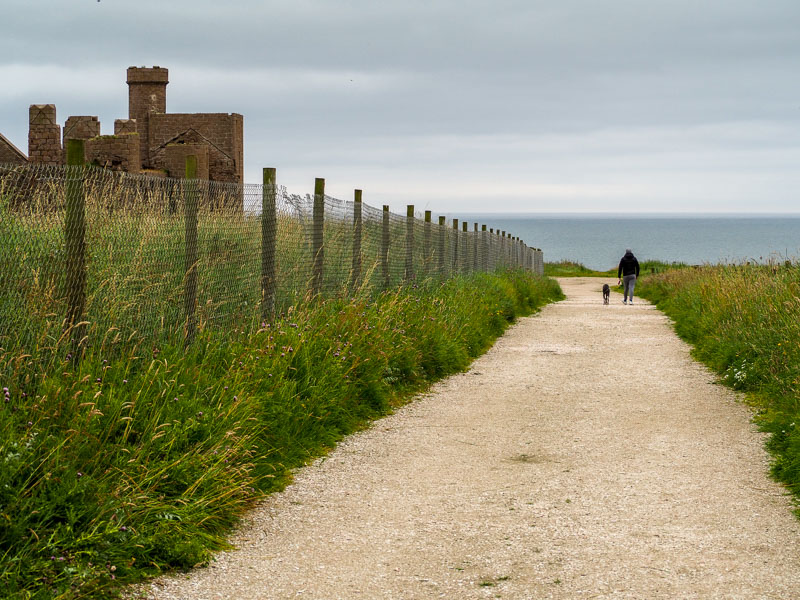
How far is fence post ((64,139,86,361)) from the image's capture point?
6598 mm

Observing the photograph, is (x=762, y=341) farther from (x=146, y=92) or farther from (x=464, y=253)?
(x=146, y=92)

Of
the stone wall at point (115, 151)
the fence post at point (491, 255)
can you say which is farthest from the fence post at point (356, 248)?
the stone wall at point (115, 151)

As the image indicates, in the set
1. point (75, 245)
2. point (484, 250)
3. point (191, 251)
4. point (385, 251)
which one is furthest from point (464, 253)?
point (75, 245)

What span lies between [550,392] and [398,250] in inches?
206

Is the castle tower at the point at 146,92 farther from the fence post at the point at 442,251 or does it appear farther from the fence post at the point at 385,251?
the fence post at the point at 385,251

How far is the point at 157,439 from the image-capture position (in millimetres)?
5734

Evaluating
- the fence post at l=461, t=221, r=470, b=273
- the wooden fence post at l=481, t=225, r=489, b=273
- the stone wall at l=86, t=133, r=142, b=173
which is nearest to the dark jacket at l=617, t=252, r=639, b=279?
the wooden fence post at l=481, t=225, r=489, b=273

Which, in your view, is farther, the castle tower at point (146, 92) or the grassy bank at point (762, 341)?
the castle tower at point (146, 92)

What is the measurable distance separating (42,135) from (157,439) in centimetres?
3063

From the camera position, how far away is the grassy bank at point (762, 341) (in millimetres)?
8031

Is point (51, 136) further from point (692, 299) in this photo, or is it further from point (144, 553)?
point (144, 553)

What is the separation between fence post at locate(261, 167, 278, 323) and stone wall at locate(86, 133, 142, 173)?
22.5 meters

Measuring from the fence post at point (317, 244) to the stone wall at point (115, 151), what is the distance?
21353 millimetres

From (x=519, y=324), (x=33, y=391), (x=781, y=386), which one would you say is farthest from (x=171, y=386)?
(x=519, y=324)
